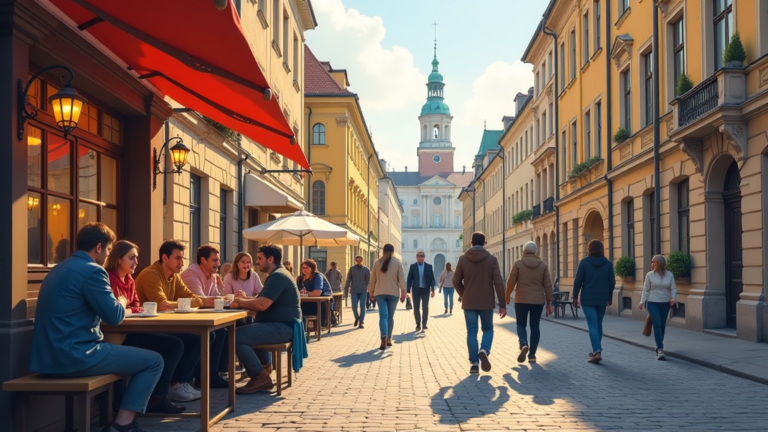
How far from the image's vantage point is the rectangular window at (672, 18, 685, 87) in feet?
63.3

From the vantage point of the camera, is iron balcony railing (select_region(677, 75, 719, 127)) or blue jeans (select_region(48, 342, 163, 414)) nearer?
blue jeans (select_region(48, 342, 163, 414))

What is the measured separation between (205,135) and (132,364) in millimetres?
8997

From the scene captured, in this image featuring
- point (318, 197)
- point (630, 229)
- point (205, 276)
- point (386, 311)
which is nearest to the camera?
point (205, 276)

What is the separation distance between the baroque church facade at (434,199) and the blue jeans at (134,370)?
126417mm

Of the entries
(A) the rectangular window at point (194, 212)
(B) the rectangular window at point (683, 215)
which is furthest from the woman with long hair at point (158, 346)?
(B) the rectangular window at point (683, 215)

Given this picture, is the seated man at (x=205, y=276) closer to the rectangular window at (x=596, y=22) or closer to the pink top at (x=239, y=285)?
the pink top at (x=239, y=285)

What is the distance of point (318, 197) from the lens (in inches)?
1737

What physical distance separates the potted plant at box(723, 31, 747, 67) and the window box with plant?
8.48 metres

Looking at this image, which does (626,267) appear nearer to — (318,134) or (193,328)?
(193,328)

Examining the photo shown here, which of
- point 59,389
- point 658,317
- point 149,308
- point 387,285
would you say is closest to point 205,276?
point 149,308

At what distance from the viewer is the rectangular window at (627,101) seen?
2408 cm

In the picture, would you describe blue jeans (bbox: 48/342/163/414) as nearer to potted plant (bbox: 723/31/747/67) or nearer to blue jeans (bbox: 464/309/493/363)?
blue jeans (bbox: 464/309/493/363)

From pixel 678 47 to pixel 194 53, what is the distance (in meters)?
15.7

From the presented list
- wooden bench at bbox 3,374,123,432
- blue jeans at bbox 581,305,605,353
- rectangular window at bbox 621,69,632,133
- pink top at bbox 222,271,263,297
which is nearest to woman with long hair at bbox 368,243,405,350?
pink top at bbox 222,271,263,297
